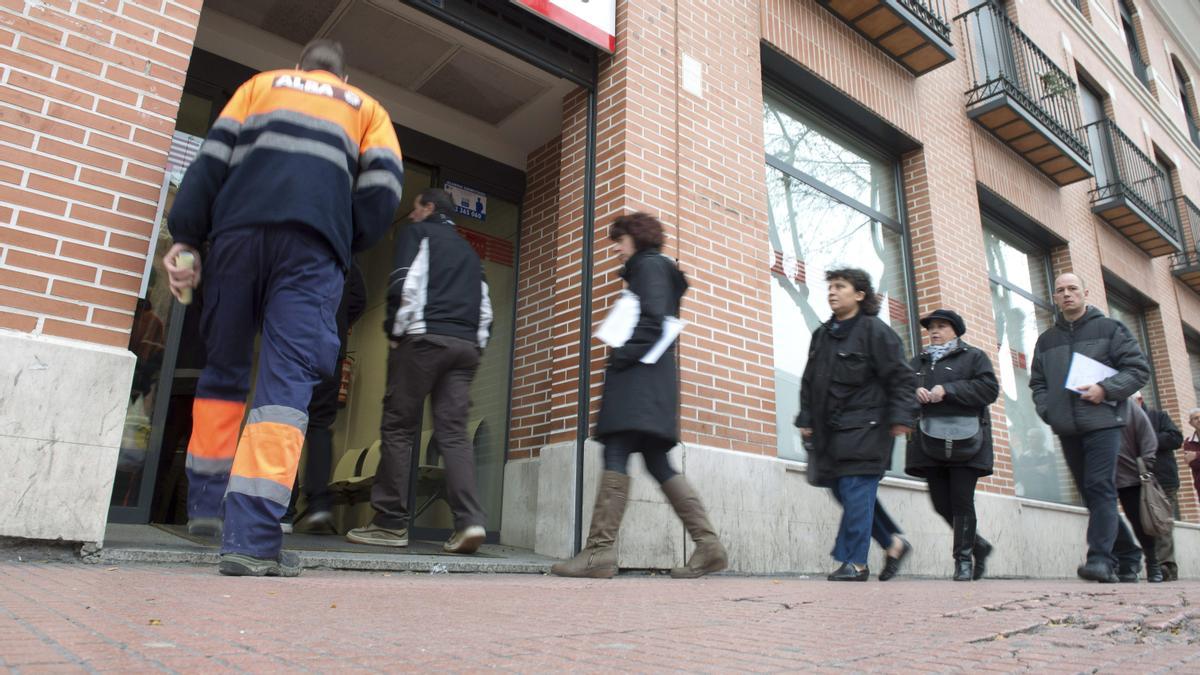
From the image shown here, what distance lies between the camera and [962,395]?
495 centimetres

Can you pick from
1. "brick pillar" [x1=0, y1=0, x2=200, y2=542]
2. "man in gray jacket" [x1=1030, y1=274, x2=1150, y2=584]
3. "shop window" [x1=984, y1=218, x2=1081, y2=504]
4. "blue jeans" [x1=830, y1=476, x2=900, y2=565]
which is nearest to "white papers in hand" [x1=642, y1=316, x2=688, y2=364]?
"blue jeans" [x1=830, y1=476, x2=900, y2=565]

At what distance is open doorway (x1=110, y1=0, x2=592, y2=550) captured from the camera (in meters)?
4.60

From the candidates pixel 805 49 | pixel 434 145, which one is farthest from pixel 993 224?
pixel 434 145

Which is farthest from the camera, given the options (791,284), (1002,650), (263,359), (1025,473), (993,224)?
(993,224)

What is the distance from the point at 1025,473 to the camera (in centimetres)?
836

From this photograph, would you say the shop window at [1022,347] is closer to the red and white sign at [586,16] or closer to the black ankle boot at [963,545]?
the black ankle boot at [963,545]


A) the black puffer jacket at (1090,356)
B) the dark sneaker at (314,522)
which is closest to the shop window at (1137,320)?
the black puffer jacket at (1090,356)

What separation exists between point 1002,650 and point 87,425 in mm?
2917

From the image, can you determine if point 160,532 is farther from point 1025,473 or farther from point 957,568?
point 1025,473

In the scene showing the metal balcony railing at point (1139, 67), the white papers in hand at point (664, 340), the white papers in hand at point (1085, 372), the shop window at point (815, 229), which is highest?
the metal balcony railing at point (1139, 67)

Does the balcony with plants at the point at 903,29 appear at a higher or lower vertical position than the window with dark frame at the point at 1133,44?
lower

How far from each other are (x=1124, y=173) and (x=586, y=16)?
33.3ft

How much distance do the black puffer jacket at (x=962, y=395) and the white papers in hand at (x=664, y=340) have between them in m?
2.10

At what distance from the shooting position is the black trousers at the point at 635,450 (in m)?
3.82
